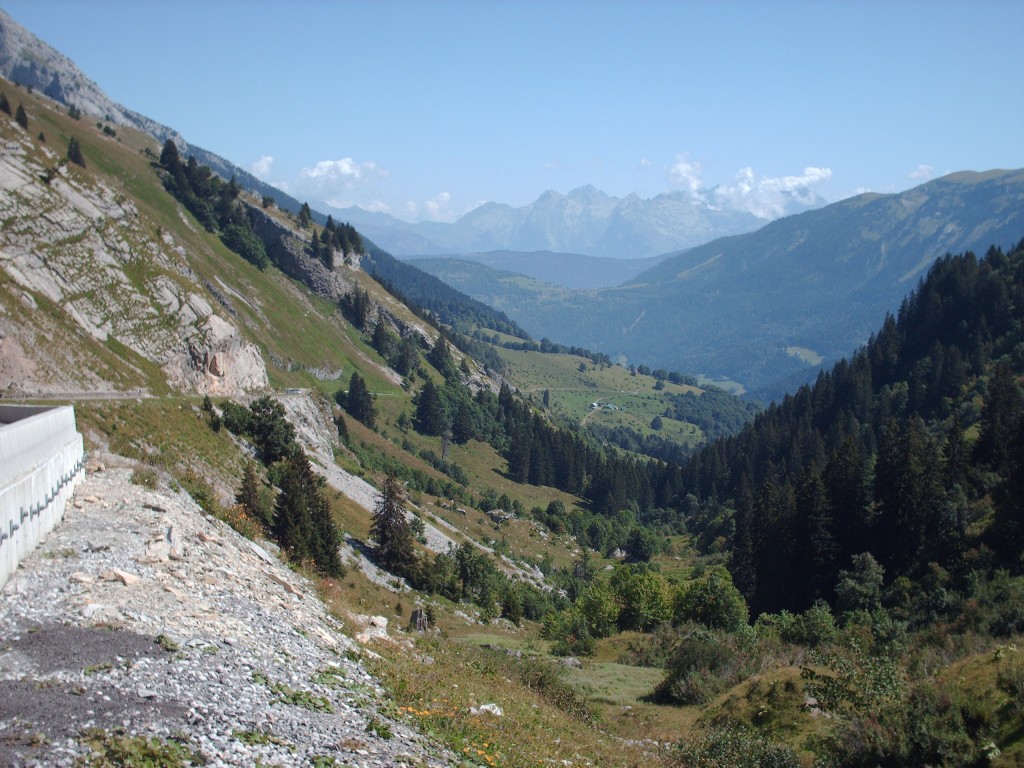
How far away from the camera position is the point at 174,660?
46.0 ft

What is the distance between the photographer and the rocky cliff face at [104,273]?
6712cm

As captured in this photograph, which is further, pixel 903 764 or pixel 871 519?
pixel 871 519

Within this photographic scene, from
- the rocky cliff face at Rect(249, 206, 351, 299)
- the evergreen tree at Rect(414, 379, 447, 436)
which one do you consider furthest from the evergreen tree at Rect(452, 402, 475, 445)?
the rocky cliff face at Rect(249, 206, 351, 299)

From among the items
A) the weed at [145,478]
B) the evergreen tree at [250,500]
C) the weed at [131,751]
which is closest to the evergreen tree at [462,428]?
the evergreen tree at [250,500]

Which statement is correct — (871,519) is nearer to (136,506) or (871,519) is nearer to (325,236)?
(136,506)

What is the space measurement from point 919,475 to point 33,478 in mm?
62342

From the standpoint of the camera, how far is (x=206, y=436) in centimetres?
4881

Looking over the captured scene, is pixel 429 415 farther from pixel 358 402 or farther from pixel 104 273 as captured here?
pixel 104 273

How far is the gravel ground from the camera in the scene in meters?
11.6

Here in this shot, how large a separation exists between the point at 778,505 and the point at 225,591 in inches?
2567

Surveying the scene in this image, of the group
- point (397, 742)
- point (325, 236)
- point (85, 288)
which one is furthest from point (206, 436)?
point (325, 236)

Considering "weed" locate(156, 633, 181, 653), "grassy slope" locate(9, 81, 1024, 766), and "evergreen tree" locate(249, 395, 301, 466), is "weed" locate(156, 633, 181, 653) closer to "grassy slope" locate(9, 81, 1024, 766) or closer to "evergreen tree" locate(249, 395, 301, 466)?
"grassy slope" locate(9, 81, 1024, 766)

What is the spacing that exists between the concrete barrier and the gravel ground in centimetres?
47

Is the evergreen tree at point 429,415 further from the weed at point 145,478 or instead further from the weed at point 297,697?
the weed at point 297,697
